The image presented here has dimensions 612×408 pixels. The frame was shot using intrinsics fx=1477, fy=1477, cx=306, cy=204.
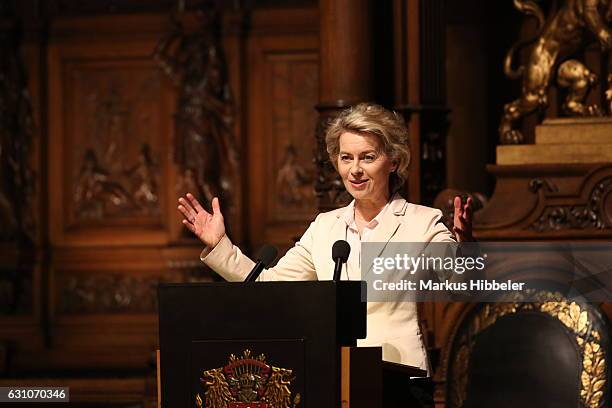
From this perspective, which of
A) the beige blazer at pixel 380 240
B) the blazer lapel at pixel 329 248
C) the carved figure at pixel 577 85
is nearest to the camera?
the beige blazer at pixel 380 240

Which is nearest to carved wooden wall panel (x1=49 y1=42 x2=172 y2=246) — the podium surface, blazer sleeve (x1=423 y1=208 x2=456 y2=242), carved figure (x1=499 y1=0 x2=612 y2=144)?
carved figure (x1=499 y1=0 x2=612 y2=144)

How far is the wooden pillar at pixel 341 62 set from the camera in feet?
19.9

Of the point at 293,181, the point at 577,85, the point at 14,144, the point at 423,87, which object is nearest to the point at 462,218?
the point at 423,87

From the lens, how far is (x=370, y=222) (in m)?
4.29

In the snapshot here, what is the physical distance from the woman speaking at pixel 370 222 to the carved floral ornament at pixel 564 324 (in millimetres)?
1492

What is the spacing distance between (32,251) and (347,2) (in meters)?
2.91

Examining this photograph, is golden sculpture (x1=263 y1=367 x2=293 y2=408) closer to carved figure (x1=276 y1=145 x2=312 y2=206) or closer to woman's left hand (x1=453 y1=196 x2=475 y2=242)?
woman's left hand (x1=453 y1=196 x2=475 y2=242)

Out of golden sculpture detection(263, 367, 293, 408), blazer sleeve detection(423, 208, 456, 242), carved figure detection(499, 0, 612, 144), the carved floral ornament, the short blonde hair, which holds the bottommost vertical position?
golden sculpture detection(263, 367, 293, 408)

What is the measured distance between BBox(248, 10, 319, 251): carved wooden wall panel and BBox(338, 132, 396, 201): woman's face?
3775 millimetres

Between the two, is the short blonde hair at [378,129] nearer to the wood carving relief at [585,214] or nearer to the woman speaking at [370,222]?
the woman speaking at [370,222]

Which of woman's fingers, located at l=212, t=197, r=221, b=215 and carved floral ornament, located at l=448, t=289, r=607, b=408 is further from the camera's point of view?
carved floral ornament, located at l=448, t=289, r=607, b=408

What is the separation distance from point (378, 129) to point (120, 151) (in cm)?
426

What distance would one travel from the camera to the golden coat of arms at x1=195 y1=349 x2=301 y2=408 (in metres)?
3.80

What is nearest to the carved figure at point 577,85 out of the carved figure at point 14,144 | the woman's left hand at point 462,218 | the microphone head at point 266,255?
the woman's left hand at point 462,218
